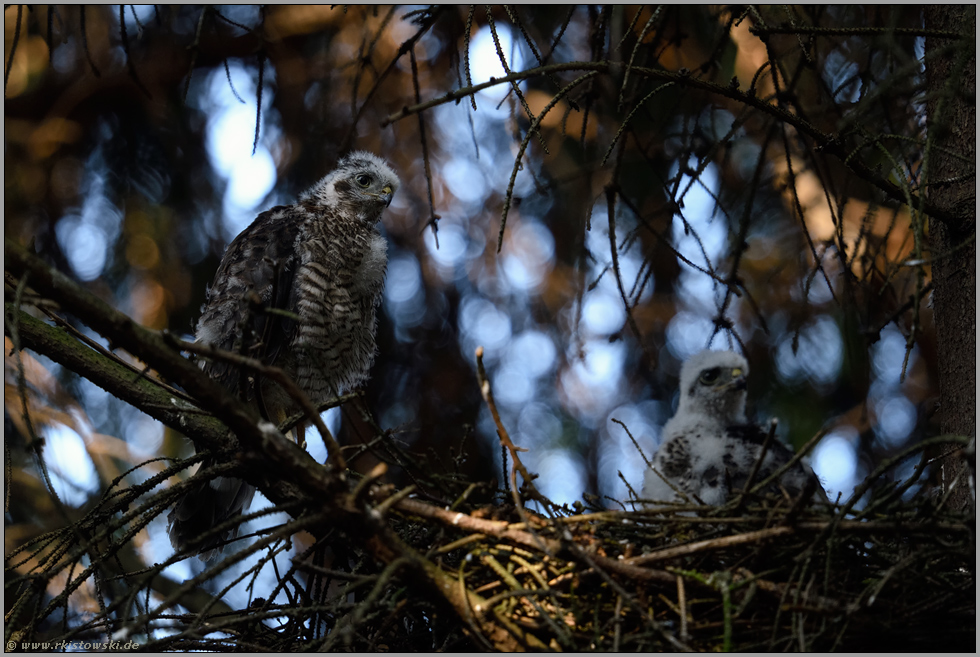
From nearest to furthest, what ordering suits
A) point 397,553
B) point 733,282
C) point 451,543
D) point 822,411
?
point 397,553 → point 451,543 → point 733,282 → point 822,411

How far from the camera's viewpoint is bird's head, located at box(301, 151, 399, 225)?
4.18 metres

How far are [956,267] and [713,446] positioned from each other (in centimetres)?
106

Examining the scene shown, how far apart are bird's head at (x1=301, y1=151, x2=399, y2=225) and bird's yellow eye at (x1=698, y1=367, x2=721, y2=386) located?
192 centimetres

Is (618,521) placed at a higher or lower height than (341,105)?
lower

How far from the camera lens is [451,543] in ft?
6.85

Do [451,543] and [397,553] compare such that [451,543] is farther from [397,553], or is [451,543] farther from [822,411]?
[822,411]

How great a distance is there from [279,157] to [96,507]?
153 inches

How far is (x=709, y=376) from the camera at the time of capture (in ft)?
11.5

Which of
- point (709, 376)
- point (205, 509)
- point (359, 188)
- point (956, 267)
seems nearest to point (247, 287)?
point (359, 188)

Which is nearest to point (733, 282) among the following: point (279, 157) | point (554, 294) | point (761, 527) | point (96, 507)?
point (761, 527)

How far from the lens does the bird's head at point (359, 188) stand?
4.18m

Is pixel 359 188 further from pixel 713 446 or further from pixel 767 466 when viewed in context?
pixel 767 466

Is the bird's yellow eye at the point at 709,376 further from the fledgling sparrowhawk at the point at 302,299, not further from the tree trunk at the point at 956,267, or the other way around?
the fledgling sparrowhawk at the point at 302,299

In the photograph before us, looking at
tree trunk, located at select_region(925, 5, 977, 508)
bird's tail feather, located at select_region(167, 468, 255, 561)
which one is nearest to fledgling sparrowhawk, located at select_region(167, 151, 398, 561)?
bird's tail feather, located at select_region(167, 468, 255, 561)
